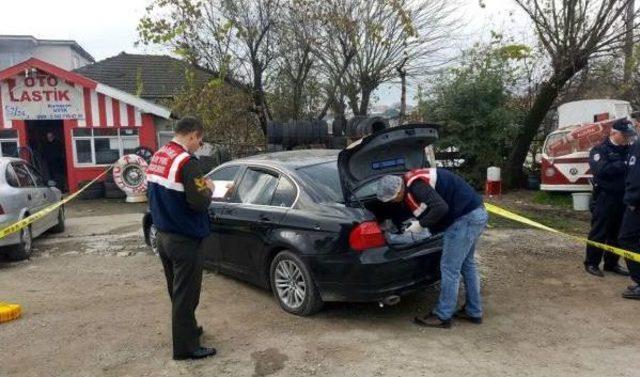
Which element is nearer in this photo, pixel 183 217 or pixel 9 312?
pixel 183 217

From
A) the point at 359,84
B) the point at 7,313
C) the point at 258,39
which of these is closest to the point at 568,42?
the point at 359,84

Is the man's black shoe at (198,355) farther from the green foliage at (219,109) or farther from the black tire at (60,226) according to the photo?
the green foliage at (219,109)

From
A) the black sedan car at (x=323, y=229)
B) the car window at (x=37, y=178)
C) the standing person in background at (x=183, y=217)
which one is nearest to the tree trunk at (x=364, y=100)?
the car window at (x=37, y=178)

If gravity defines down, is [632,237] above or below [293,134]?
below

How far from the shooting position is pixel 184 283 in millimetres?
4129

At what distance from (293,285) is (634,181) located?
134 inches

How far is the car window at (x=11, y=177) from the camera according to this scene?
780 centimetres

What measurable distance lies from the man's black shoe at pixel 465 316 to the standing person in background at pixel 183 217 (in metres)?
2.22

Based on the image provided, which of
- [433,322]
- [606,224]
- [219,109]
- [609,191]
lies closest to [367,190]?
[433,322]

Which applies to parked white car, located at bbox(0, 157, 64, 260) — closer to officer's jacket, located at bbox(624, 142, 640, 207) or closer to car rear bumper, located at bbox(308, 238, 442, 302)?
car rear bumper, located at bbox(308, 238, 442, 302)

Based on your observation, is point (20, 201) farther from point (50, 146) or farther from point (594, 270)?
point (50, 146)

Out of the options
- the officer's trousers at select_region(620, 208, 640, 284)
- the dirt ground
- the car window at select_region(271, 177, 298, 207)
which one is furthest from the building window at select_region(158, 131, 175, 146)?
the officer's trousers at select_region(620, 208, 640, 284)

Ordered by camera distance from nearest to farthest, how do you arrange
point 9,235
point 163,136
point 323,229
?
point 323,229
point 9,235
point 163,136

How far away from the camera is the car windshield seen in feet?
16.2
